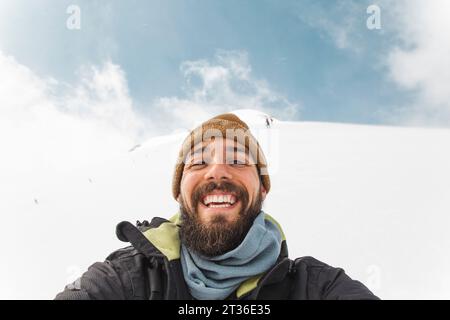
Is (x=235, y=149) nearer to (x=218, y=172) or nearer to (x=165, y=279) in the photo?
(x=218, y=172)

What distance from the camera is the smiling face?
8.80ft

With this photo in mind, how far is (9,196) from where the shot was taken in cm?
1574

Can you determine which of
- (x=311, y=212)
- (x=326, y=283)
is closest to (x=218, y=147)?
(x=326, y=283)

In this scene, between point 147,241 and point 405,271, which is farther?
point 405,271

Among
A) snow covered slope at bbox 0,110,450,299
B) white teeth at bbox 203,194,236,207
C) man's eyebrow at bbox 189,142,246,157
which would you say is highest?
snow covered slope at bbox 0,110,450,299

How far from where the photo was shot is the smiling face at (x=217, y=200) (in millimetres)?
2682

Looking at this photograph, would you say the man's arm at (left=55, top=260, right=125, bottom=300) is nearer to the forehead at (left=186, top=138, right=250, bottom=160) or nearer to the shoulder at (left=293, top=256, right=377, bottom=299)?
the forehead at (left=186, top=138, right=250, bottom=160)

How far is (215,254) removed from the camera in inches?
104

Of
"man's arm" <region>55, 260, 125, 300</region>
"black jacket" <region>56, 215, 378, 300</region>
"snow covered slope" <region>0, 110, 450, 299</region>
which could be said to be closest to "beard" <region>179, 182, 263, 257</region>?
"black jacket" <region>56, 215, 378, 300</region>

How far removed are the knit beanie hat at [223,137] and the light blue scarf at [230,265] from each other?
684mm

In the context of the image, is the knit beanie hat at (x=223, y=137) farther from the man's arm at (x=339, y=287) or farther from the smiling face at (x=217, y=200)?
the man's arm at (x=339, y=287)
